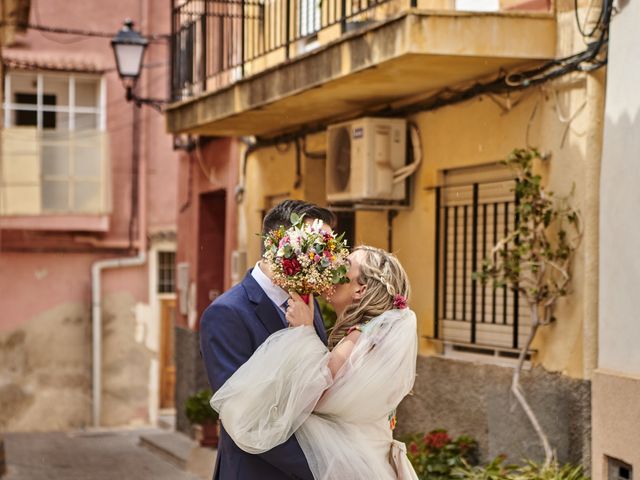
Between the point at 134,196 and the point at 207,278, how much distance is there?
746 centimetres

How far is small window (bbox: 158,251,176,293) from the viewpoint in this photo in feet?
81.1

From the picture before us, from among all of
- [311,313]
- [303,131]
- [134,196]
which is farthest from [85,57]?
[311,313]

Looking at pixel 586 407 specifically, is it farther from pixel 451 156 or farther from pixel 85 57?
pixel 85 57

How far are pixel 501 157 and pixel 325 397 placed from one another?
5151 millimetres

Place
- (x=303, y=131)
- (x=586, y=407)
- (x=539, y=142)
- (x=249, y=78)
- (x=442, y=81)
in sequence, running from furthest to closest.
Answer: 1. (x=303, y=131)
2. (x=249, y=78)
3. (x=442, y=81)
4. (x=539, y=142)
5. (x=586, y=407)

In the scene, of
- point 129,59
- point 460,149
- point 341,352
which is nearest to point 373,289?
point 341,352

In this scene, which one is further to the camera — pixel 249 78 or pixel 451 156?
pixel 249 78

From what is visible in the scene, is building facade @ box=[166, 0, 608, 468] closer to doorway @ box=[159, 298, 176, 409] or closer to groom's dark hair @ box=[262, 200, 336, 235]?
groom's dark hair @ box=[262, 200, 336, 235]

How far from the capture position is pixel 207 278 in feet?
57.4

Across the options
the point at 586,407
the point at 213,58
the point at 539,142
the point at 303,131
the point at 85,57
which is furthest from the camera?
the point at 85,57

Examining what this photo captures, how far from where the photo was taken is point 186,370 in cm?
1753

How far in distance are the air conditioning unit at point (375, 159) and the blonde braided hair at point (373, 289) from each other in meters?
5.68

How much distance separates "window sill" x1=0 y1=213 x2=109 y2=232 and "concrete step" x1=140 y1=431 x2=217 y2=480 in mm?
6313

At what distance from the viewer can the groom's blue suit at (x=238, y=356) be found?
4793mm
